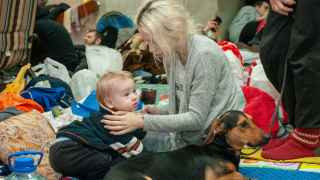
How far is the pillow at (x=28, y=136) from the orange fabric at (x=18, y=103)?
303 mm

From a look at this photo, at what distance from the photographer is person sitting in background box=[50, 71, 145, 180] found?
7.15 ft

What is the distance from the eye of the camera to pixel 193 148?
212 centimetres

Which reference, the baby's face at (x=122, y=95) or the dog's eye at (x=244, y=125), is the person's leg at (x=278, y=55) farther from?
the baby's face at (x=122, y=95)

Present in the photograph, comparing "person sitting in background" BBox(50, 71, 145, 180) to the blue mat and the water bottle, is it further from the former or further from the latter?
the blue mat

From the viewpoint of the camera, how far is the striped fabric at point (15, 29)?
359cm

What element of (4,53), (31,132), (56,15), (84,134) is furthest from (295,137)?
(56,15)

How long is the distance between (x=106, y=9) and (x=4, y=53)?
2078mm

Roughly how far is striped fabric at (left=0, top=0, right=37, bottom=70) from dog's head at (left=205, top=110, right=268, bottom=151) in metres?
1.89

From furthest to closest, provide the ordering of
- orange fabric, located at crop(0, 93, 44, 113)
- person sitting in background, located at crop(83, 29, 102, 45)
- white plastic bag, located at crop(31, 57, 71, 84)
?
person sitting in background, located at crop(83, 29, 102, 45)
white plastic bag, located at crop(31, 57, 71, 84)
orange fabric, located at crop(0, 93, 44, 113)

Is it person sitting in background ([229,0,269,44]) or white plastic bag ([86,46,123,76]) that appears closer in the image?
white plastic bag ([86,46,123,76])

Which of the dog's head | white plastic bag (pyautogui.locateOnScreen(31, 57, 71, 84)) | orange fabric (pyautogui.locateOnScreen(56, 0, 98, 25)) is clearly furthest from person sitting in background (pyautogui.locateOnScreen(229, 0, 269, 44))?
the dog's head

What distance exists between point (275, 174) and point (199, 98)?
413 millimetres

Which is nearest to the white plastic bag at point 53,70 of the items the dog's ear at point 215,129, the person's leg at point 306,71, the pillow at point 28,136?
the pillow at point 28,136

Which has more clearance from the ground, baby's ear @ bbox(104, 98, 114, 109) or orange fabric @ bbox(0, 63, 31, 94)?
baby's ear @ bbox(104, 98, 114, 109)
